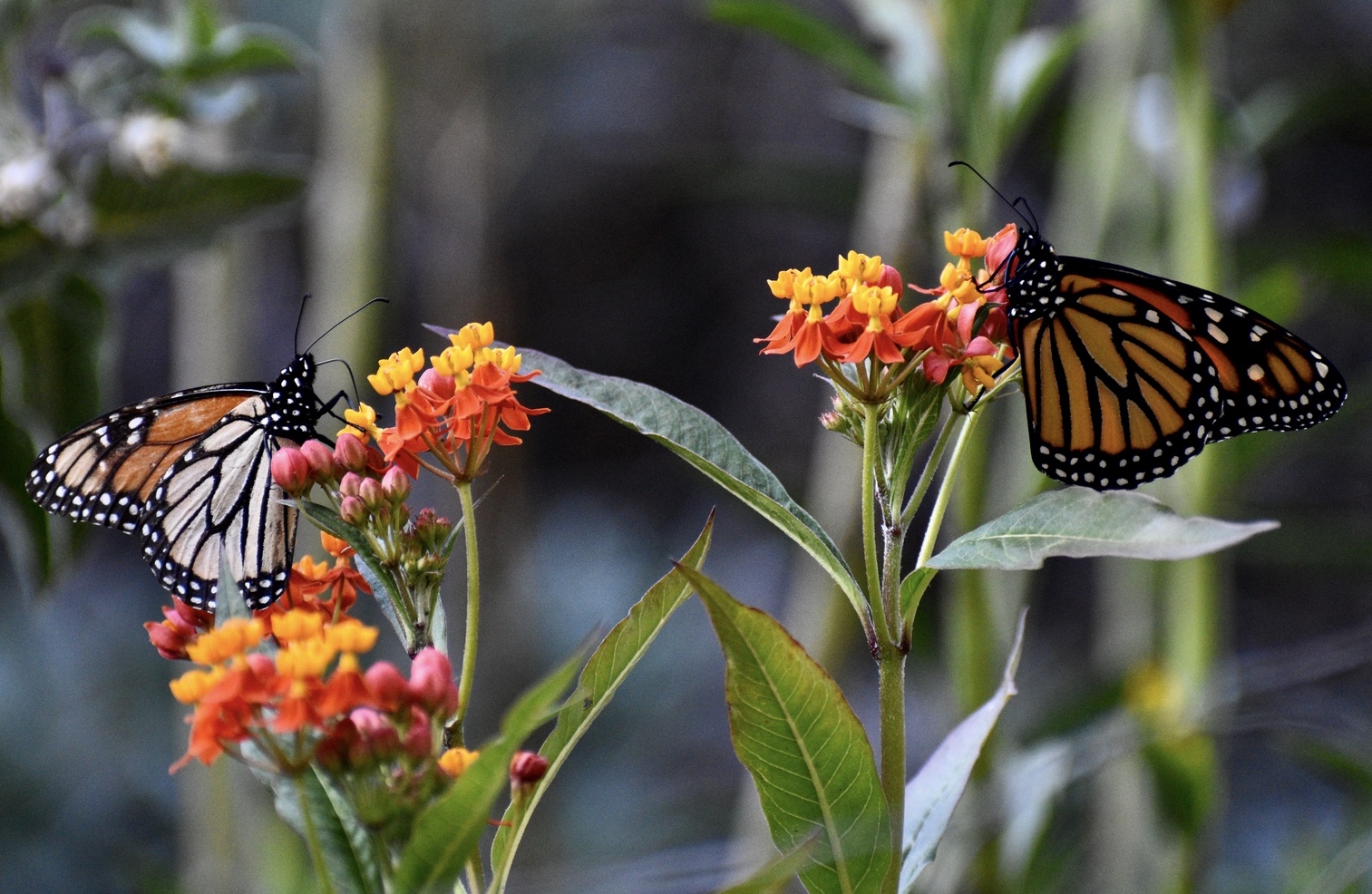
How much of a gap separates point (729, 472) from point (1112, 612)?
1.69 m

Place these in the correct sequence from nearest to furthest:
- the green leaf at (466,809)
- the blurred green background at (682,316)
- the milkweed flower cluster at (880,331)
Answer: the green leaf at (466,809), the milkweed flower cluster at (880,331), the blurred green background at (682,316)

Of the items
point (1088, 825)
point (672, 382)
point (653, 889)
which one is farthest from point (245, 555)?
point (672, 382)

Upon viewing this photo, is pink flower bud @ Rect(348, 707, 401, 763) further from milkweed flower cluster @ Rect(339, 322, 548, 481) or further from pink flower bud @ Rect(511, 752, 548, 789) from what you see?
milkweed flower cluster @ Rect(339, 322, 548, 481)

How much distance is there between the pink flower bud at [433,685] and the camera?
67 cm

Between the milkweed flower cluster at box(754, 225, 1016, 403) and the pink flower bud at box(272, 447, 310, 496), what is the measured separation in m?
Answer: 0.34

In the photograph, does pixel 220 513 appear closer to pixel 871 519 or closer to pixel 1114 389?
pixel 871 519

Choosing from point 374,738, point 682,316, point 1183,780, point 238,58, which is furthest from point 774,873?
point 682,316

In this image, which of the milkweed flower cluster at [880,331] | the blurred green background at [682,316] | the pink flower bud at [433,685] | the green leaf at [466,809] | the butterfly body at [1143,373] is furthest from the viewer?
the blurred green background at [682,316]

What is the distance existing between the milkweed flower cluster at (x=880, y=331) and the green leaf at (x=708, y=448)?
0.25ft

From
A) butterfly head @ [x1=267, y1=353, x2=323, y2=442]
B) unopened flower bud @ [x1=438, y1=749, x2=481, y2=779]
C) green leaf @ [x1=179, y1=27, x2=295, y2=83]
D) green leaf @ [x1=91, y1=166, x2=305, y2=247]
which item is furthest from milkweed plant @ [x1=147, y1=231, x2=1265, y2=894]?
green leaf @ [x1=179, y1=27, x2=295, y2=83]

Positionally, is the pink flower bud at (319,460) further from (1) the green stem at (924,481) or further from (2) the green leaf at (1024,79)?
(2) the green leaf at (1024,79)

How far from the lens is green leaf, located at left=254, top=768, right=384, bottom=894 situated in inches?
27.5

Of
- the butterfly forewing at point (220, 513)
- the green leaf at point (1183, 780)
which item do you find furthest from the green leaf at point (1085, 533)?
the green leaf at point (1183, 780)

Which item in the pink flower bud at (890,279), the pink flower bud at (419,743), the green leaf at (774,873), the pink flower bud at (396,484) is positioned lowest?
the green leaf at (774,873)
